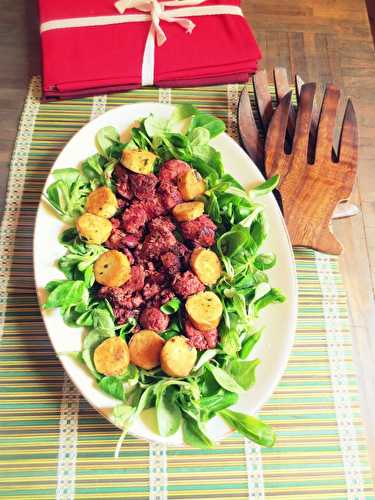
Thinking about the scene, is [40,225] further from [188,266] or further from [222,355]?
[222,355]

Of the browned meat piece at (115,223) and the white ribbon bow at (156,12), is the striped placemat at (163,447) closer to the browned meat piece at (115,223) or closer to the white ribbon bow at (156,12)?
the browned meat piece at (115,223)

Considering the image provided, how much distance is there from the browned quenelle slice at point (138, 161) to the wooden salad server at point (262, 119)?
227 mm

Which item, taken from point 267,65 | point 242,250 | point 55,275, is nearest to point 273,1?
point 267,65

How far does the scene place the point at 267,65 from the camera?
3.76 ft

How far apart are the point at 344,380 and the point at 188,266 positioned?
0.34 metres

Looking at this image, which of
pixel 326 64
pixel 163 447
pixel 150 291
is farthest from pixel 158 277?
pixel 326 64

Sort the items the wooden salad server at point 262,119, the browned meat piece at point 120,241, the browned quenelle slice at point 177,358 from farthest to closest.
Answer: the wooden salad server at point 262,119 → the browned meat piece at point 120,241 → the browned quenelle slice at point 177,358

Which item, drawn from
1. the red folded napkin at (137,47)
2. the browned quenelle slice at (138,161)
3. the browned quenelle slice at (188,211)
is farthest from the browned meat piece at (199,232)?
the red folded napkin at (137,47)

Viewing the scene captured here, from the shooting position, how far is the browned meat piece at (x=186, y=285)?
2.51ft

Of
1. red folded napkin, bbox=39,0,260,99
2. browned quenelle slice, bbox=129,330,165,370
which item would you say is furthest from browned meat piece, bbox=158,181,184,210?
red folded napkin, bbox=39,0,260,99

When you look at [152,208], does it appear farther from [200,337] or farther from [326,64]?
[326,64]

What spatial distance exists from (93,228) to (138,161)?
0.14 m

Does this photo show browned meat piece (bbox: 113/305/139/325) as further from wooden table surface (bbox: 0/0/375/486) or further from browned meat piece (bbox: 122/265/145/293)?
wooden table surface (bbox: 0/0/375/486)

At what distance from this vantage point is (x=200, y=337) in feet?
2.48
